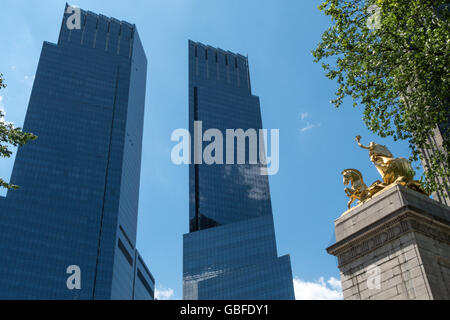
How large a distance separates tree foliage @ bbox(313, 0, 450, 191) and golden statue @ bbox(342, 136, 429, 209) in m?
1.04

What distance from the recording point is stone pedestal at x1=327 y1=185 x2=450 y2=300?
19250 millimetres

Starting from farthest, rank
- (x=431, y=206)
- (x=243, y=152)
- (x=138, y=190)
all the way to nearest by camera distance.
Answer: (x=243, y=152) < (x=138, y=190) < (x=431, y=206)

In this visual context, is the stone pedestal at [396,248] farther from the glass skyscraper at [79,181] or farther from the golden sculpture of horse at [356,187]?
the glass skyscraper at [79,181]

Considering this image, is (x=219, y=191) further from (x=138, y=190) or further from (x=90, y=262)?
(x=90, y=262)

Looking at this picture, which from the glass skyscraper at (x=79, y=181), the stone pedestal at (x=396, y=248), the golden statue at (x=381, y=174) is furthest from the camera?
the glass skyscraper at (x=79, y=181)

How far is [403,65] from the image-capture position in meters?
21.7

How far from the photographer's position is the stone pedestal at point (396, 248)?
19250 mm

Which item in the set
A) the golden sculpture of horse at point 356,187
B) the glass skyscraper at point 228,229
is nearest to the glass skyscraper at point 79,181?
the glass skyscraper at point 228,229

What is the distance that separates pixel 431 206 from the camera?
72.6ft

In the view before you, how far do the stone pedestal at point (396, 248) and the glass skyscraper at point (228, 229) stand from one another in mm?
113199

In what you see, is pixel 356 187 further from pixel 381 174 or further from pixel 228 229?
pixel 228 229

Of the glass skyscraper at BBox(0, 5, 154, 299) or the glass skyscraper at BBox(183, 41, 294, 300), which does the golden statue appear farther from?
the glass skyscraper at BBox(0, 5, 154, 299)
